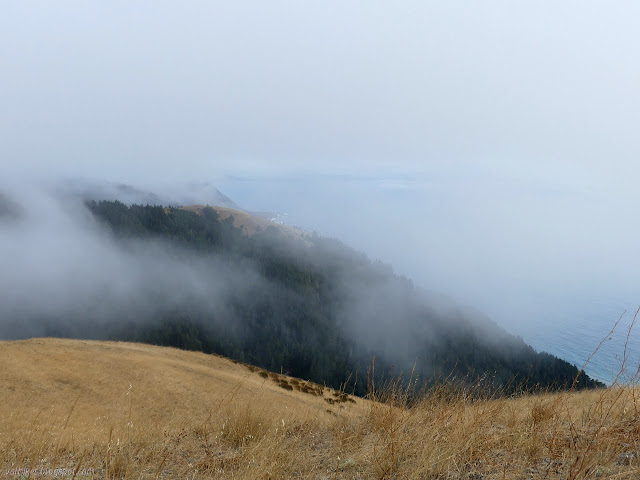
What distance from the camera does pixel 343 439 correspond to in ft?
14.9

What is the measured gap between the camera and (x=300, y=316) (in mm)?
121312

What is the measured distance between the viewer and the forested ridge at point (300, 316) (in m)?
100

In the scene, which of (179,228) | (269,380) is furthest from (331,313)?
(269,380)

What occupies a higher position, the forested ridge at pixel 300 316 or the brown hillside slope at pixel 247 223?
the brown hillside slope at pixel 247 223

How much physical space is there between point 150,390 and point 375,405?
19742mm

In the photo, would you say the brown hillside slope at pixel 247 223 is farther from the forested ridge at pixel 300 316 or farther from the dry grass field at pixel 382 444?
the dry grass field at pixel 382 444

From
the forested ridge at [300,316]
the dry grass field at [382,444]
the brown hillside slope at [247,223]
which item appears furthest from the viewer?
the brown hillside slope at [247,223]

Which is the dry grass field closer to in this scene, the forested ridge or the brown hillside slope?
the forested ridge

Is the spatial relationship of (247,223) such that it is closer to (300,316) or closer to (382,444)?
(300,316)

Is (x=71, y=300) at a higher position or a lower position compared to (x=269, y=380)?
lower

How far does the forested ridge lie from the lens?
100 meters

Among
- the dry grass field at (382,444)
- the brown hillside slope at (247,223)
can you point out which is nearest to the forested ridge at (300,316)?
the brown hillside slope at (247,223)

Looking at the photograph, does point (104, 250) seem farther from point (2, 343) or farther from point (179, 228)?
point (2, 343)

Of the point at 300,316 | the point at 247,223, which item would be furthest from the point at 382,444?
the point at 247,223
